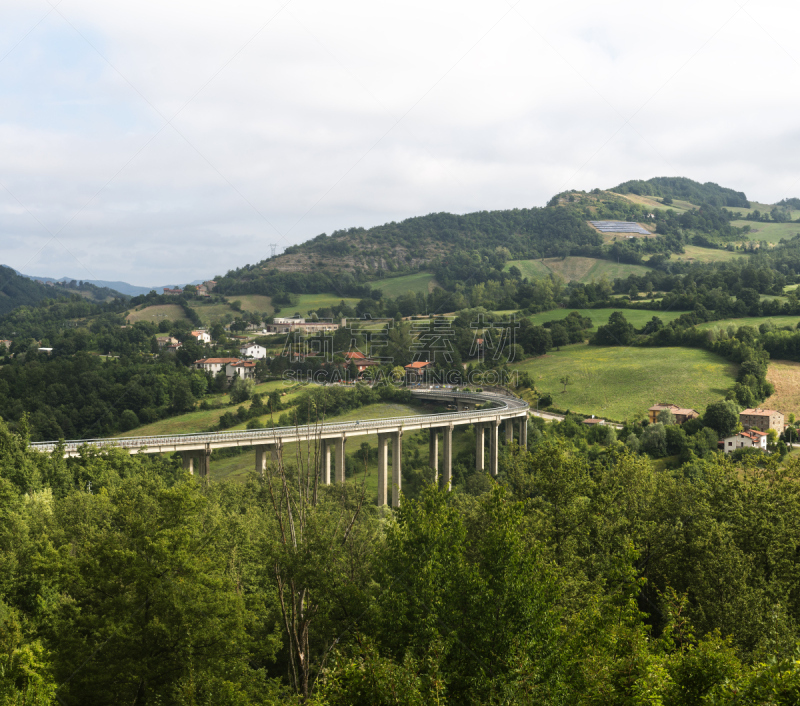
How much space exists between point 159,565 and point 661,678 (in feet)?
40.9

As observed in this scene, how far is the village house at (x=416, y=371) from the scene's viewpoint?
339ft

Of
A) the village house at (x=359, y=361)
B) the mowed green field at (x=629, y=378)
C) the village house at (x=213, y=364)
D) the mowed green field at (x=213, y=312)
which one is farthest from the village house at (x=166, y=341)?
the mowed green field at (x=629, y=378)

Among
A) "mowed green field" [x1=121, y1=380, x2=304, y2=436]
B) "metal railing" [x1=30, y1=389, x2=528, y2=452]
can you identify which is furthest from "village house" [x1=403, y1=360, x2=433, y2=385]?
"mowed green field" [x1=121, y1=380, x2=304, y2=436]

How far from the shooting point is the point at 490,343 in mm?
110625

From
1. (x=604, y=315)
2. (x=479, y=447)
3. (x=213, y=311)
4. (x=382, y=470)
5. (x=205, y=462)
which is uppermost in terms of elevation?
(x=213, y=311)

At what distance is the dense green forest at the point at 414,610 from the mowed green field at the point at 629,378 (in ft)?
180

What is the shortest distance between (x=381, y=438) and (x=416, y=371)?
35809 millimetres

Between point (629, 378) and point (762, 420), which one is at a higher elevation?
point (629, 378)

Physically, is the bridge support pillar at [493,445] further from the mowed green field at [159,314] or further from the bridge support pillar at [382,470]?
the mowed green field at [159,314]

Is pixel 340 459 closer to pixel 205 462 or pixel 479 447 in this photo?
pixel 205 462

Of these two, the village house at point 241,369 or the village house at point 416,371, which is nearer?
the village house at point 241,369

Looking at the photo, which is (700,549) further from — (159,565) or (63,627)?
(63,627)

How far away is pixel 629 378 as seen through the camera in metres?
89.3

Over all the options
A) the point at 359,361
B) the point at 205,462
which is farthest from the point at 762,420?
the point at 359,361
